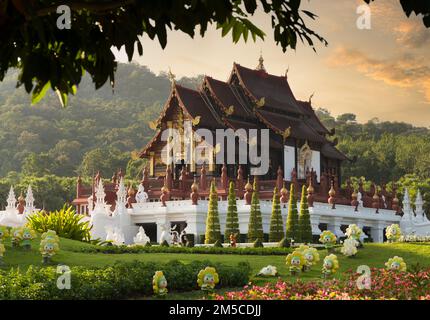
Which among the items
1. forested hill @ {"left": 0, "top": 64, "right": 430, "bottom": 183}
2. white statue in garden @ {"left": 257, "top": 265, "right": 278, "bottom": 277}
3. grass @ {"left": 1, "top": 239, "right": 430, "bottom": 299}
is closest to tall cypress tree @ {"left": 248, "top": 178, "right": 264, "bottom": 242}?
grass @ {"left": 1, "top": 239, "right": 430, "bottom": 299}

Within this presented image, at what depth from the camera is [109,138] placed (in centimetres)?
8038

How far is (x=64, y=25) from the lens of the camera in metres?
6.19

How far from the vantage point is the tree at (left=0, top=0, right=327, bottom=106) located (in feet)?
18.3

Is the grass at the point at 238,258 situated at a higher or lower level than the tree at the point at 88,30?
lower

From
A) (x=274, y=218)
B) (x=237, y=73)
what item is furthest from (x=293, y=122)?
(x=274, y=218)

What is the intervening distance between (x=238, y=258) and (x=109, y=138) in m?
58.7

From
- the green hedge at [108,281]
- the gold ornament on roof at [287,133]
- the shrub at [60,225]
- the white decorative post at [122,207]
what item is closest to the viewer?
the green hedge at [108,281]

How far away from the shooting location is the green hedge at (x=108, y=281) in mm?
13109

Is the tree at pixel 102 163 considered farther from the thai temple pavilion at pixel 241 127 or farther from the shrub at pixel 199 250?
the shrub at pixel 199 250

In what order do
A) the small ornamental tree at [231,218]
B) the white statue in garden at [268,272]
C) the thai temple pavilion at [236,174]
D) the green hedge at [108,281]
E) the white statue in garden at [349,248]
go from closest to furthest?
1. the green hedge at [108,281]
2. the white statue in garden at [268,272]
3. the white statue in garden at [349,248]
4. the small ornamental tree at [231,218]
5. the thai temple pavilion at [236,174]

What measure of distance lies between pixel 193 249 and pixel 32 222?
16.1ft

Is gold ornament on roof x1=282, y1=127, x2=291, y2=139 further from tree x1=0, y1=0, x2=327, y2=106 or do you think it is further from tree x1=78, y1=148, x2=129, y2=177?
tree x1=0, y1=0, x2=327, y2=106

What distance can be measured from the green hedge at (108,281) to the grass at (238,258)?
1.81 m

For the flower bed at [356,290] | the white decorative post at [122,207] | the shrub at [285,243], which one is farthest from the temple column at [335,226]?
the flower bed at [356,290]
